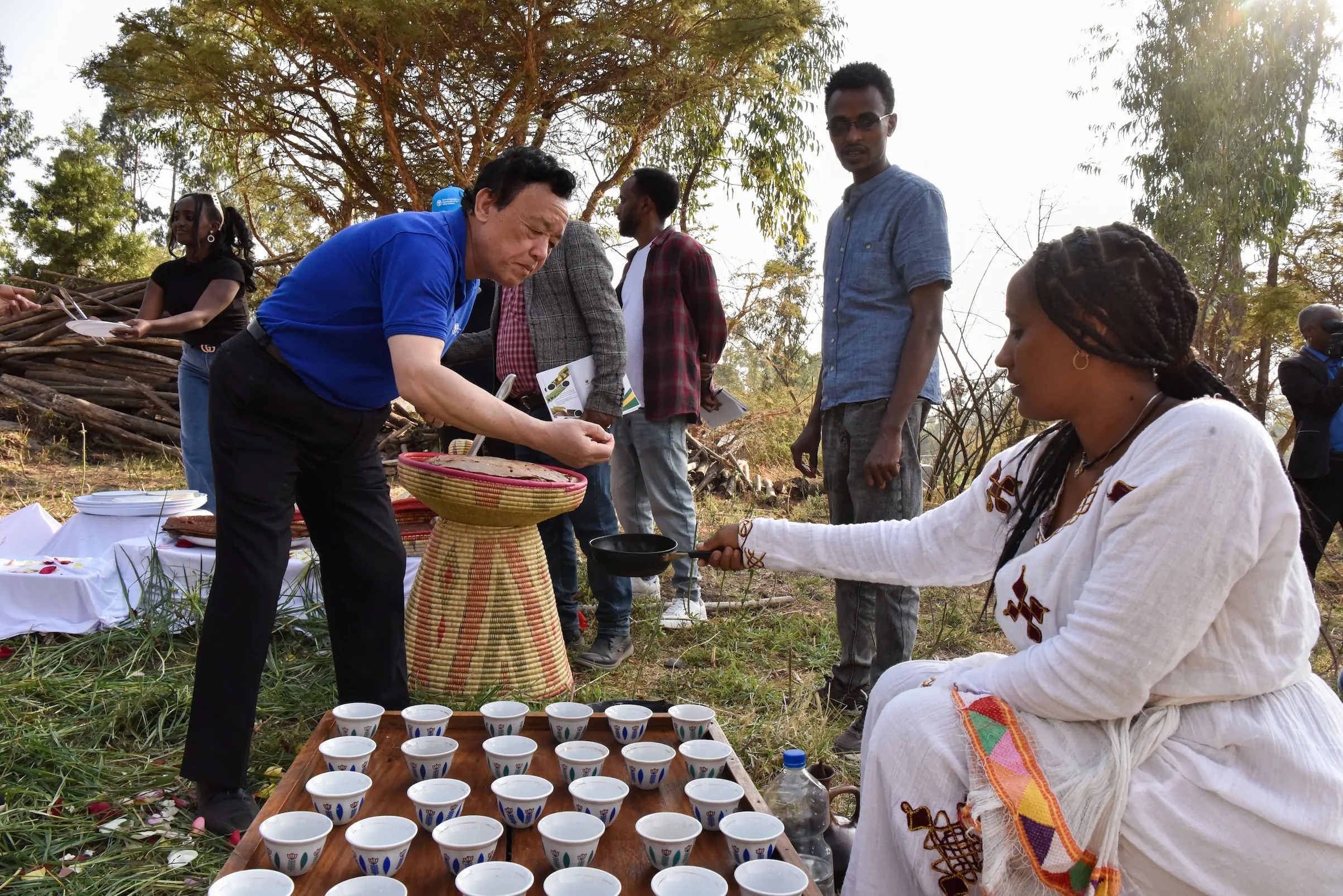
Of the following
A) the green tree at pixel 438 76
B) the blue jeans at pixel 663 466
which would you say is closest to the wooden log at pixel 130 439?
the green tree at pixel 438 76

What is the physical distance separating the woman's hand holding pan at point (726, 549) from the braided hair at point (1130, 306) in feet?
2.89

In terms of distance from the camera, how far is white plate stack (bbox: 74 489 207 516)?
3.97m

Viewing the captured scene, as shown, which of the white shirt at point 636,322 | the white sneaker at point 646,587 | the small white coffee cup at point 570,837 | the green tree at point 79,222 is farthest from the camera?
the green tree at point 79,222

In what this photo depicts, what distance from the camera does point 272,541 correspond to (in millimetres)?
2279

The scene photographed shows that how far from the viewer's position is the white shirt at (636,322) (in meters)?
4.15

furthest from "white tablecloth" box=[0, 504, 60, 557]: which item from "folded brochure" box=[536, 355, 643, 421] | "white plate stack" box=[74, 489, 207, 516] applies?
"folded brochure" box=[536, 355, 643, 421]

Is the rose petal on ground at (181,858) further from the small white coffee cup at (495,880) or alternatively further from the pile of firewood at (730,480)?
the pile of firewood at (730,480)

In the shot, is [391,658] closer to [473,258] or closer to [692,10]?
[473,258]

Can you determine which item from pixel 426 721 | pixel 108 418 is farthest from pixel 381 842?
pixel 108 418

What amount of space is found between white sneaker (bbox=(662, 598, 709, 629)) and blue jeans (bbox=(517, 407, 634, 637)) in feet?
1.35

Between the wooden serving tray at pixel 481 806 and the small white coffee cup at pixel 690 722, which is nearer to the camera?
the wooden serving tray at pixel 481 806

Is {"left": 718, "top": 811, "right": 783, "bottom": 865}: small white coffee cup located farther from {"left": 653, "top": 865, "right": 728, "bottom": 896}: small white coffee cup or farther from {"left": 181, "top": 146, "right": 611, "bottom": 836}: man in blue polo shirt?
{"left": 181, "top": 146, "right": 611, "bottom": 836}: man in blue polo shirt

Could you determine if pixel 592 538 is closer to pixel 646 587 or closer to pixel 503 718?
pixel 646 587

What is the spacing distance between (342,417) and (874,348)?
67.1 inches
